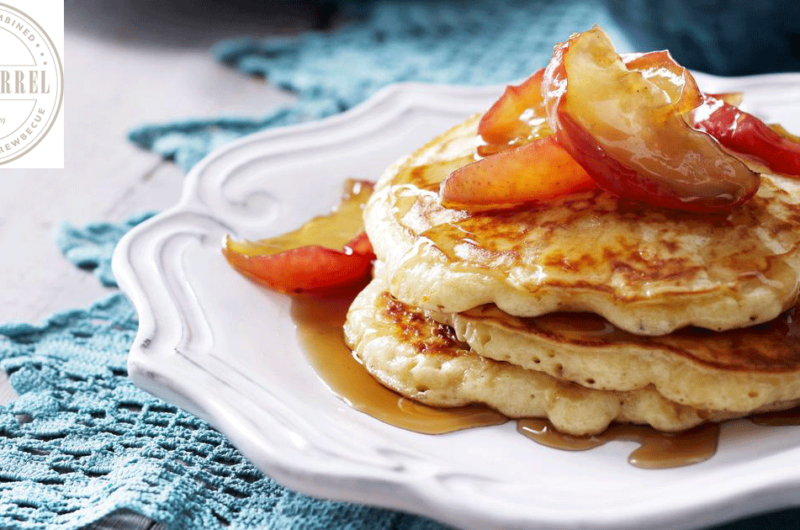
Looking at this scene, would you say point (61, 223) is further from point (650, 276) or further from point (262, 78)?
point (650, 276)

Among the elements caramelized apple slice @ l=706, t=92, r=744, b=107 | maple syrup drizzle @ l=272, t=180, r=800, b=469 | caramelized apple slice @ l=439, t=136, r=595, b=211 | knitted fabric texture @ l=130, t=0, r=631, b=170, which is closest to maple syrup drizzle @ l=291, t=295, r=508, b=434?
maple syrup drizzle @ l=272, t=180, r=800, b=469

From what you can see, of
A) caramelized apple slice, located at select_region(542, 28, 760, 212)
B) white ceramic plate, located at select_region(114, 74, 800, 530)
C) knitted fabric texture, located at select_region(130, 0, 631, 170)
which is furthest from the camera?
knitted fabric texture, located at select_region(130, 0, 631, 170)

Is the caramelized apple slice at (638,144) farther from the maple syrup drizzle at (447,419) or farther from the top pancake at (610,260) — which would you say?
the maple syrup drizzle at (447,419)

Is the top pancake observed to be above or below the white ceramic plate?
above

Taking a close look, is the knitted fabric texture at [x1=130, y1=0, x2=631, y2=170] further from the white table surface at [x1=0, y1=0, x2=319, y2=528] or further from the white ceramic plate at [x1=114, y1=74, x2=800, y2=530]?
the white ceramic plate at [x1=114, y1=74, x2=800, y2=530]

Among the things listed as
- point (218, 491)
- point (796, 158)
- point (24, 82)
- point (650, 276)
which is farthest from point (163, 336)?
point (24, 82)

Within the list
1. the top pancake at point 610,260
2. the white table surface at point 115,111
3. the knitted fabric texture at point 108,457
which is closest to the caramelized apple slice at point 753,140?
the top pancake at point 610,260

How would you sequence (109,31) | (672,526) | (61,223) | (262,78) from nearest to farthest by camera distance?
(672,526) < (61,223) < (262,78) < (109,31)

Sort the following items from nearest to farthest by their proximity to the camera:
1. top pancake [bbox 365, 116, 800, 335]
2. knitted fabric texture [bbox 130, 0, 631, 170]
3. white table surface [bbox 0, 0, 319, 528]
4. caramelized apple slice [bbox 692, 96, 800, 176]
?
1. top pancake [bbox 365, 116, 800, 335]
2. caramelized apple slice [bbox 692, 96, 800, 176]
3. white table surface [bbox 0, 0, 319, 528]
4. knitted fabric texture [bbox 130, 0, 631, 170]
